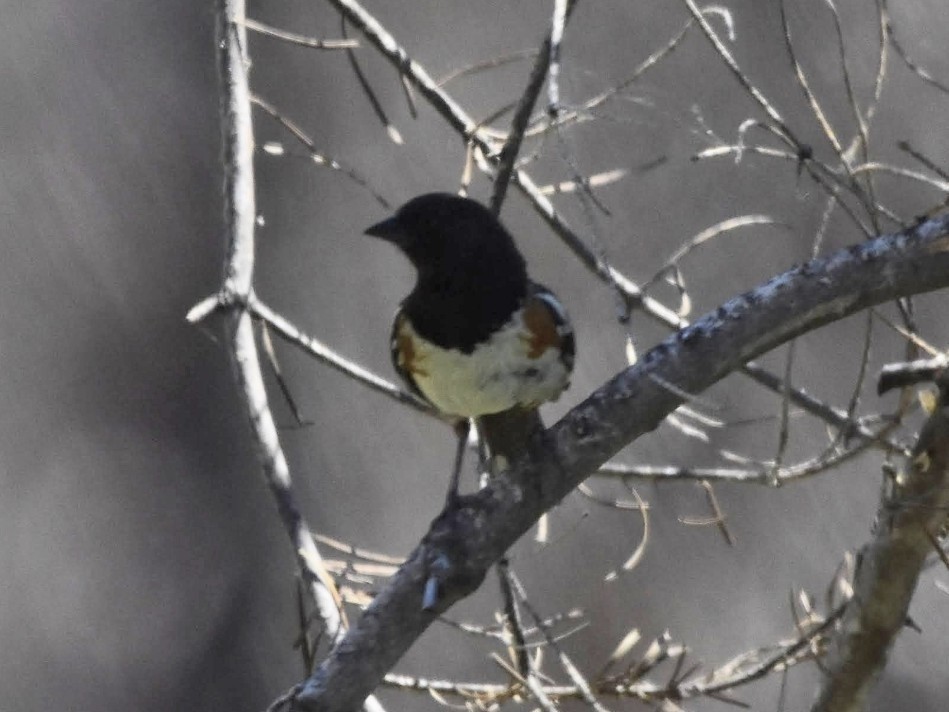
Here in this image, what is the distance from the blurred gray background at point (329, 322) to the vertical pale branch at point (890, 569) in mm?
1839

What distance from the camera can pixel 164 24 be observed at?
3.98m

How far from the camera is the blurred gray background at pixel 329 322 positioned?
356cm

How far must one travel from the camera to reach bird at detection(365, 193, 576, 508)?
1963 mm

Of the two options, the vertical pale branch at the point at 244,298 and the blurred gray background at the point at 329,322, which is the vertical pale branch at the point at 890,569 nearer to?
the vertical pale branch at the point at 244,298

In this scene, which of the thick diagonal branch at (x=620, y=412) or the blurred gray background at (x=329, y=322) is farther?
the blurred gray background at (x=329, y=322)

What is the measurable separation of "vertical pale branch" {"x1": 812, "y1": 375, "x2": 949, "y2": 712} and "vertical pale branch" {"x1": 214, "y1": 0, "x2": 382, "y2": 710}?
0.56 metres

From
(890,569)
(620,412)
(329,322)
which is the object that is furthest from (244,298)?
(329,322)

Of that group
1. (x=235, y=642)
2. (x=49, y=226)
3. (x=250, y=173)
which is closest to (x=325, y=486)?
(x=235, y=642)

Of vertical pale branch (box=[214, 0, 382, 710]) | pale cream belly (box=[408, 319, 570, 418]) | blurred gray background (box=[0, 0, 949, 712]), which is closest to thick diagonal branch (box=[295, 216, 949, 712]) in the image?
vertical pale branch (box=[214, 0, 382, 710])

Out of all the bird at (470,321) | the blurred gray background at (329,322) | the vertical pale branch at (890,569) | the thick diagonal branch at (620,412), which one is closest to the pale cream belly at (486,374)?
the bird at (470,321)

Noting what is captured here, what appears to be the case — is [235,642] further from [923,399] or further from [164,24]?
[923,399]

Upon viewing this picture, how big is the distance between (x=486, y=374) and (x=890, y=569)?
64 centimetres

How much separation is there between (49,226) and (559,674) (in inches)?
75.2

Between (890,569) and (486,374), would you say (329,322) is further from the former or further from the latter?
(890,569)
